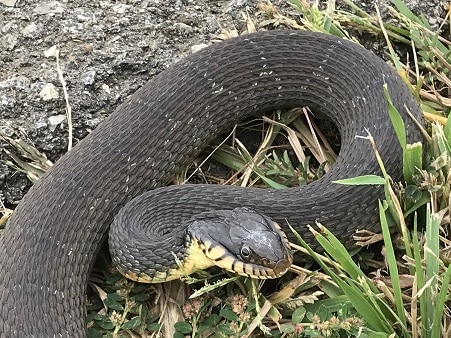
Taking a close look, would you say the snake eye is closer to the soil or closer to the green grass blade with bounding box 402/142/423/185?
the green grass blade with bounding box 402/142/423/185

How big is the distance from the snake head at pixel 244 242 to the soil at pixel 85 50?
1114 mm

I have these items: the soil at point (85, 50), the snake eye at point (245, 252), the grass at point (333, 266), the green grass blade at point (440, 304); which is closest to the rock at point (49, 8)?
the soil at point (85, 50)

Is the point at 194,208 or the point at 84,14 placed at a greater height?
the point at 84,14

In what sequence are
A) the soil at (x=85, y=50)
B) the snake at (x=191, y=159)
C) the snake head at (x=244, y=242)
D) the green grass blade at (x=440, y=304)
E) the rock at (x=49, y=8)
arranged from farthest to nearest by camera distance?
1. the rock at (x=49, y=8)
2. the soil at (x=85, y=50)
3. the snake at (x=191, y=159)
4. the snake head at (x=244, y=242)
5. the green grass blade at (x=440, y=304)

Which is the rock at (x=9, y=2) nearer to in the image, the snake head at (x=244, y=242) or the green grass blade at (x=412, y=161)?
the snake head at (x=244, y=242)

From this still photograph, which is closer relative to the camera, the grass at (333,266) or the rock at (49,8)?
the grass at (333,266)

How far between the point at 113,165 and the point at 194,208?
1.57ft

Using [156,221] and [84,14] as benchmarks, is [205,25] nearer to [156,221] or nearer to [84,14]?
[84,14]

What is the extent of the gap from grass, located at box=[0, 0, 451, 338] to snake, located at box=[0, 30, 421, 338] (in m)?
0.13

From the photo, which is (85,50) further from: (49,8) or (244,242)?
(244,242)

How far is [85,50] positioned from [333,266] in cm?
201

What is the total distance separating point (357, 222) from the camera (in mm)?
3186

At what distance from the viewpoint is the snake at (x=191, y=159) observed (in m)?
3.04

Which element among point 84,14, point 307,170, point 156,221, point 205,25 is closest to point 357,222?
point 307,170
